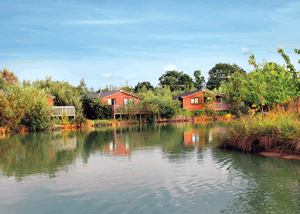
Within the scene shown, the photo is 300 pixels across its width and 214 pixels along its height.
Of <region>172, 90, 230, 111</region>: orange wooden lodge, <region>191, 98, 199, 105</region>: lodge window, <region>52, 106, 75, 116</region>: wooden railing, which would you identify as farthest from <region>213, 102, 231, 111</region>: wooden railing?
<region>52, 106, 75, 116</region>: wooden railing

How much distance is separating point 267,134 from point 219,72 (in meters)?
85.6

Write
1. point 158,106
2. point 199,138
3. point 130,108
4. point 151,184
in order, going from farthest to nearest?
point 158,106 < point 130,108 < point 199,138 < point 151,184

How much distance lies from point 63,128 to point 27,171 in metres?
25.4

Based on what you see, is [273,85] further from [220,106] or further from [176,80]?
Answer: [176,80]

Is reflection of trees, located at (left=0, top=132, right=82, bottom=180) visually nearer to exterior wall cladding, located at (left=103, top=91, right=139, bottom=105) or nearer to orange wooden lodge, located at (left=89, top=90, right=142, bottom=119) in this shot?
orange wooden lodge, located at (left=89, top=90, right=142, bottom=119)

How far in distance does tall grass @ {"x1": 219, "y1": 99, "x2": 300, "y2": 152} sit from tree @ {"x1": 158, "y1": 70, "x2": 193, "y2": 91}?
70433 millimetres

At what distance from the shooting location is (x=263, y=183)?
980 centimetres

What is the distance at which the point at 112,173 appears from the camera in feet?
38.8

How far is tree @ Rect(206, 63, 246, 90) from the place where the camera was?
9569cm

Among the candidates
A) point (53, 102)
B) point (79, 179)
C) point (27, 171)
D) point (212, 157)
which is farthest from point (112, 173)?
point (53, 102)

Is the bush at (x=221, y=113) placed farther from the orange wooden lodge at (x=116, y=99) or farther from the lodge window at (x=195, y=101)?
the orange wooden lodge at (x=116, y=99)

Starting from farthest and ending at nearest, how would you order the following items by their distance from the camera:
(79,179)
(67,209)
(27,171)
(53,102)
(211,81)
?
1. (211,81)
2. (53,102)
3. (27,171)
4. (79,179)
5. (67,209)

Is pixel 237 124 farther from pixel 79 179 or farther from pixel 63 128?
pixel 63 128

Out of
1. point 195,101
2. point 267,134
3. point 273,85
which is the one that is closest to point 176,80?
point 195,101
